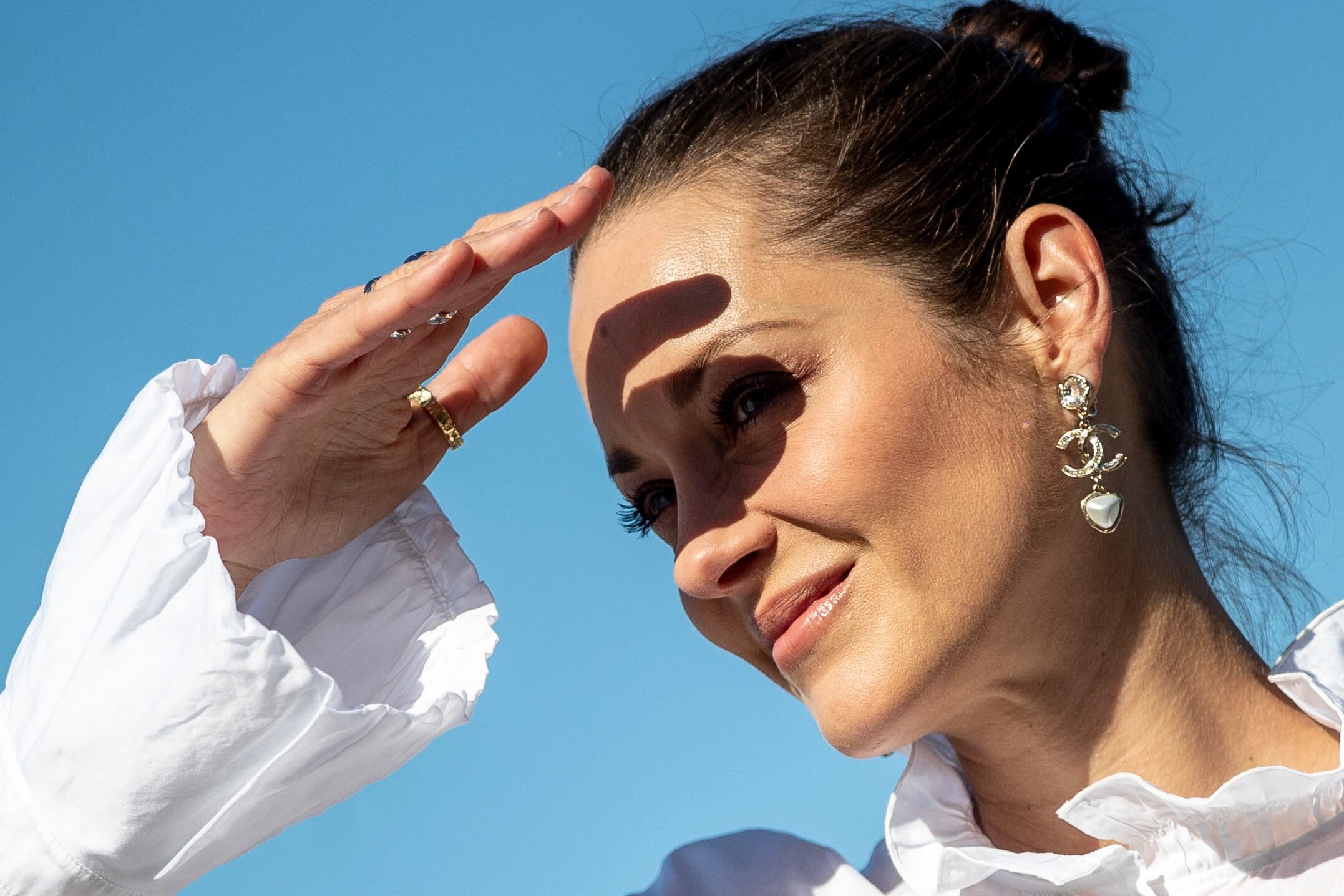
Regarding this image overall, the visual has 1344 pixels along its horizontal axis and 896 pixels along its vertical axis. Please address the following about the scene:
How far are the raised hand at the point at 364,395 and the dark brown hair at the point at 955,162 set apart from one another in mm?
329

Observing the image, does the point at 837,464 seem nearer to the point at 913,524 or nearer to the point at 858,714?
the point at 913,524

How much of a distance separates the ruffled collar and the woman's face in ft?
0.87

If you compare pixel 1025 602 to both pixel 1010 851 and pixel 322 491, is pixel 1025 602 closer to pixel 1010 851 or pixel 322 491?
pixel 1010 851

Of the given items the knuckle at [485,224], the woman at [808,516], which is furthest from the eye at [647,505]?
the knuckle at [485,224]

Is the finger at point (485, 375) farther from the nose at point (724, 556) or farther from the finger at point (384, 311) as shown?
the nose at point (724, 556)

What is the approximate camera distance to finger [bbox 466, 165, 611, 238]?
5.98 ft

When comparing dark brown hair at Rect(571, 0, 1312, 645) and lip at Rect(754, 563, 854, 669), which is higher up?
dark brown hair at Rect(571, 0, 1312, 645)

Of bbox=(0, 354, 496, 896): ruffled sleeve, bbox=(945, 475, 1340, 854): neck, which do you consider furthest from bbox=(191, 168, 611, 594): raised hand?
bbox=(945, 475, 1340, 854): neck

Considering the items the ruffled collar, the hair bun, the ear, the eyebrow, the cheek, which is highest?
the hair bun

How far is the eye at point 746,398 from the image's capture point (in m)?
1.85

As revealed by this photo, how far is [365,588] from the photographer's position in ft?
7.50

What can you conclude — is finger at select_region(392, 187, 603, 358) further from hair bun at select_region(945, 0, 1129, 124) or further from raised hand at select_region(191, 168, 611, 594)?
hair bun at select_region(945, 0, 1129, 124)

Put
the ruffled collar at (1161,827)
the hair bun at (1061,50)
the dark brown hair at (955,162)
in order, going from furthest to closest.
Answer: the hair bun at (1061,50) → the dark brown hair at (955,162) → the ruffled collar at (1161,827)

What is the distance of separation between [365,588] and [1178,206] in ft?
5.11
